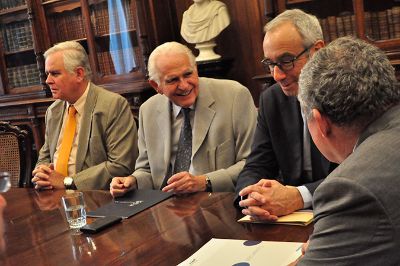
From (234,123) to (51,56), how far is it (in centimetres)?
132

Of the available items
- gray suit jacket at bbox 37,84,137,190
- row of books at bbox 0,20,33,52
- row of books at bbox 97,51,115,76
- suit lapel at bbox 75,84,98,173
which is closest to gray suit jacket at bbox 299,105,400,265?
gray suit jacket at bbox 37,84,137,190

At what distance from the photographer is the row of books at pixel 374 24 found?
322 cm

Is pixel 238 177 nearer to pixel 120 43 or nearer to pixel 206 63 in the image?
pixel 206 63

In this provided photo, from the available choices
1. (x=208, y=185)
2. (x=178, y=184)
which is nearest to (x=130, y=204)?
(x=178, y=184)

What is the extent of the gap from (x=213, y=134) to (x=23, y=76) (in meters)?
3.22

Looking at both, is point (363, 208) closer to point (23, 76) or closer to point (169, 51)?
point (169, 51)

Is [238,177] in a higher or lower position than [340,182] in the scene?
lower

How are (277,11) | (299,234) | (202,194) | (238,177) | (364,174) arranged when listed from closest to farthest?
(364,174) < (299,234) < (202,194) < (238,177) < (277,11)

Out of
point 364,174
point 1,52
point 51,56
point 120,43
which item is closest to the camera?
point 364,174

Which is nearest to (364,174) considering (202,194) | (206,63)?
(202,194)

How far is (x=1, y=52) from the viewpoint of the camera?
17.0ft

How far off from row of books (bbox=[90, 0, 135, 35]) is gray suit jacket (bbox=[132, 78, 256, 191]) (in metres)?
1.83

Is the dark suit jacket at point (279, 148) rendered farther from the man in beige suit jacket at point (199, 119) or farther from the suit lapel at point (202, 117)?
the suit lapel at point (202, 117)

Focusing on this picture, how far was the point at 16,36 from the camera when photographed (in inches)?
199
